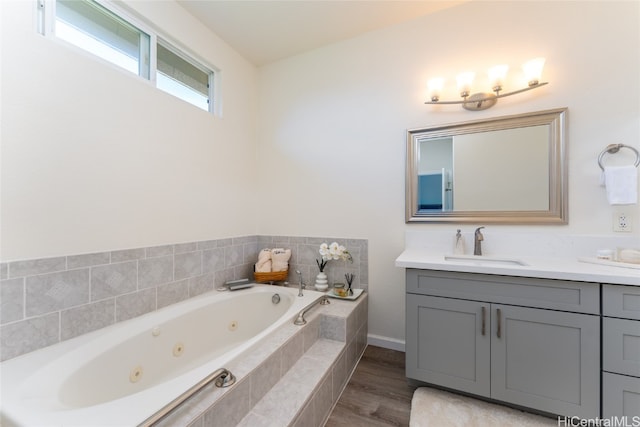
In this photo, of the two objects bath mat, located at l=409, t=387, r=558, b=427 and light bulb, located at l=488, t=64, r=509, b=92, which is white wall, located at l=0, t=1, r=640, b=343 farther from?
bath mat, located at l=409, t=387, r=558, b=427

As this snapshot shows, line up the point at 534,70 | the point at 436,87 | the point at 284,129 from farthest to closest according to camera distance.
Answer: the point at 284,129 → the point at 436,87 → the point at 534,70

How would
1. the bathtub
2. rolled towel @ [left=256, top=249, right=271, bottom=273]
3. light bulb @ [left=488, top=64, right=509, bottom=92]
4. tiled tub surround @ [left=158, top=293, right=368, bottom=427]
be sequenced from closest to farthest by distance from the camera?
the bathtub
tiled tub surround @ [left=158, top=293, right=368, bottom=427]
light bulb @ [left=488, top=64, right=509, bottom=92]
rolled towel @ [left=256, top=249, right=271, bottom=273]

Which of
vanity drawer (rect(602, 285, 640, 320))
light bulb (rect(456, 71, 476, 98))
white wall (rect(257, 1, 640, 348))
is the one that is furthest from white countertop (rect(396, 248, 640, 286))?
light bulb (rect(456, 71, 476, 98))

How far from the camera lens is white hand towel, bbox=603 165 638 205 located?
1.43m

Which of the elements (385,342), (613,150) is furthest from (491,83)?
(385,342)

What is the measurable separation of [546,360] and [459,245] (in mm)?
785

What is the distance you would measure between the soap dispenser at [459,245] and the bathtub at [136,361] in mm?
1166

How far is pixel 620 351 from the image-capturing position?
114 centimetres

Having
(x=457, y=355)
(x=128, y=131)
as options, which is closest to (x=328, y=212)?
(x=457, y=355)

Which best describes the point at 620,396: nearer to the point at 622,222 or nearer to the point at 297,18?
the point at 622,222

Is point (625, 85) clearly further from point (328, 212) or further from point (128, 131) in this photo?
point (128, 131)

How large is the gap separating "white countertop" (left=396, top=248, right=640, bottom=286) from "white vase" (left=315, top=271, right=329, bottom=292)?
868mm

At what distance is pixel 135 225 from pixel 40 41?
103cm

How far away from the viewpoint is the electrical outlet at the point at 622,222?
1.49 meters
